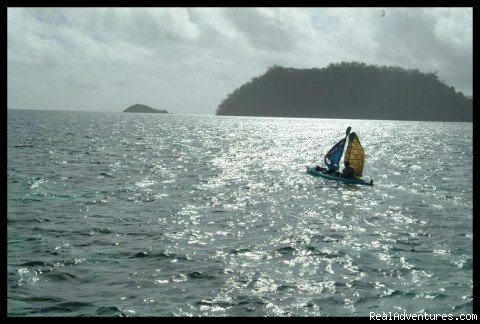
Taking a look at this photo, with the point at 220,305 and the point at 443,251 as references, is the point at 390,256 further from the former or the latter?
the point at 220,305

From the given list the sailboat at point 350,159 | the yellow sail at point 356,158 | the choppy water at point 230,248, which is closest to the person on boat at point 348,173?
the sailboat at point 350,159

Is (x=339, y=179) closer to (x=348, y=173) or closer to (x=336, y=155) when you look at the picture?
(x=348, y=173)

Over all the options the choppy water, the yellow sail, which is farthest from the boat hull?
the yellow sail

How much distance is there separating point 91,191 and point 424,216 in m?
19.8

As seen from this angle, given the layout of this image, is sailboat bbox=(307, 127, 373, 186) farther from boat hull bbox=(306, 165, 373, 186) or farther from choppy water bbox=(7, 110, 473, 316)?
choppy water bbox=(7, 110, 473, 316)

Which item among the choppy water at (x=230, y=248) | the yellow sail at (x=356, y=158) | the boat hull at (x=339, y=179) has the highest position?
the yellow sail at (x=356, y=158)

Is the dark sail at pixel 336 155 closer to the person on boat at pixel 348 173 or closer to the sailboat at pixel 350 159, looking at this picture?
the sailboat at pixel 350 159

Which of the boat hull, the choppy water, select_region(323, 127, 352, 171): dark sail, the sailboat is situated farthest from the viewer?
select_region(323, 127, 352, 171): dark sail

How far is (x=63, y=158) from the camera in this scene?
4562cm

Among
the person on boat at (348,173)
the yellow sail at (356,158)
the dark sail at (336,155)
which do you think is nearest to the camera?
the person on boat at (348,173)

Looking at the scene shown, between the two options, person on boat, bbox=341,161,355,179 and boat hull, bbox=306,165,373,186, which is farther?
person on boat, bbox=341,161,355,179

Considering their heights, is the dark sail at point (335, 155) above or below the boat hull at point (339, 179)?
→ above

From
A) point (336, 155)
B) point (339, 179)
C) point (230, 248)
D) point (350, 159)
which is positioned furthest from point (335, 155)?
point (230, 248)
